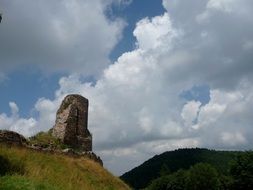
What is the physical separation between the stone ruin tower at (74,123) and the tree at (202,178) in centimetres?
6121

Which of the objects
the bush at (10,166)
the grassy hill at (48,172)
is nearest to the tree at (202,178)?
the grassy hill at (48,172)

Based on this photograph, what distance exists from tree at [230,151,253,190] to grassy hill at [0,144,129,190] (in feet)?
159

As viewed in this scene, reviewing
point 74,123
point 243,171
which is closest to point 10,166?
point 74,123

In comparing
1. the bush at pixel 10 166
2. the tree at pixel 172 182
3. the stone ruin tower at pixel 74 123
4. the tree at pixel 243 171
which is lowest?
the bush at pixel 10 166

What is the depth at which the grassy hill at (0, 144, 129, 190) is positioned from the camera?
1809 centimetres

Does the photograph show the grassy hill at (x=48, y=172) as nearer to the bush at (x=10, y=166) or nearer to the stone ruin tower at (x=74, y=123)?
the bush at (x=10, y=166)

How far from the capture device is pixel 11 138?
2884 centimetres

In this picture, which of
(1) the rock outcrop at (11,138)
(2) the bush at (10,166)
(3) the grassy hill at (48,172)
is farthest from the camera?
(1) the rock outcrop at (11,138)

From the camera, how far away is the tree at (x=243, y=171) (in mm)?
75675

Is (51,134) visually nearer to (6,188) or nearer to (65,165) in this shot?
(65,165)

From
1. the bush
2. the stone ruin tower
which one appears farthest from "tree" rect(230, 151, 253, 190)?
the bush

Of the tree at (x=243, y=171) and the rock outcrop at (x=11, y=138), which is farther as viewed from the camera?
the tree at (x=243, y=171)

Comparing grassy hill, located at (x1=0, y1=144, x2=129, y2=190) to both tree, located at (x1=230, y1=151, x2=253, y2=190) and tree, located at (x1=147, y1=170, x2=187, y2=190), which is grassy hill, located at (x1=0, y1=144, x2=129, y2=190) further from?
tree, located at (x1=147, y1=170, x2=187, y2=190)

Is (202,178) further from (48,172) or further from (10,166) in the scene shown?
(10,166)
